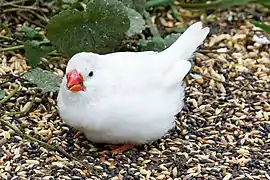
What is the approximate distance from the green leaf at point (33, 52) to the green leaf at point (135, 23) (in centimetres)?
36

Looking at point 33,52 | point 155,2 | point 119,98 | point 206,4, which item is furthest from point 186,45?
point 206,4

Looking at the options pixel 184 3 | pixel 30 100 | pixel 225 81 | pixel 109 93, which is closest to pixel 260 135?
pixel 225 81

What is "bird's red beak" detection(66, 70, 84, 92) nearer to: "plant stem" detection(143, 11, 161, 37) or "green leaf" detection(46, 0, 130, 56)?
"green leaf" detection(46, 0, 130, 56)

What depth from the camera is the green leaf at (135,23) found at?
303 centimetres

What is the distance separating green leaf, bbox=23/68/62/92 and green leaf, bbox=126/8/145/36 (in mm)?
375

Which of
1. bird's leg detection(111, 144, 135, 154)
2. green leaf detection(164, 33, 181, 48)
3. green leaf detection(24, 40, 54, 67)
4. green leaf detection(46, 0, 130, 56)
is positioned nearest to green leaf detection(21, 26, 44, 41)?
green leaf detection(24, 40, 54, 67)

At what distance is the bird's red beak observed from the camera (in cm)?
247

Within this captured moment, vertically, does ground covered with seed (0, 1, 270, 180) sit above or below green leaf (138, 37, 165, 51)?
below

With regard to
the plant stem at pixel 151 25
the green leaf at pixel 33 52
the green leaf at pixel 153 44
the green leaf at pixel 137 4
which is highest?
the green leaf at pixel 137 4

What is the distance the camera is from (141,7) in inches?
129

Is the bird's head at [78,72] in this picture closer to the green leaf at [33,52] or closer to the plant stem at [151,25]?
the green leaf at [33,52]

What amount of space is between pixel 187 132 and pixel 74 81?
59 cm

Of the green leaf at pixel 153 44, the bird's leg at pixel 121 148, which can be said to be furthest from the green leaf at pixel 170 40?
the bird's leg at pixel 121 148

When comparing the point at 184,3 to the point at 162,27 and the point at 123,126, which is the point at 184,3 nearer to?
the point at 162,27
